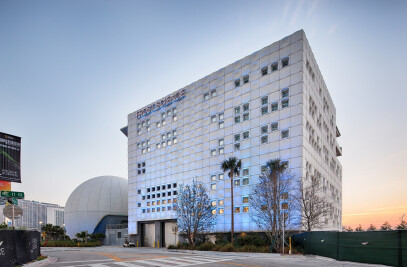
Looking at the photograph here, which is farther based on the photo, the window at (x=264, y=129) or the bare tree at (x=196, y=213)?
the window at (x=264, y=129)

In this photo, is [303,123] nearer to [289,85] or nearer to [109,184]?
[289,85]

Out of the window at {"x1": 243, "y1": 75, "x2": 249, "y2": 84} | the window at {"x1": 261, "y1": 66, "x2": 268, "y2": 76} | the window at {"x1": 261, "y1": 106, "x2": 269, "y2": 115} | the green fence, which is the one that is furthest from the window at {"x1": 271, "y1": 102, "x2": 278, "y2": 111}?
the green fence

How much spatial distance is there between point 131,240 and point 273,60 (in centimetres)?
4991

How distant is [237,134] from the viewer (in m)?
51.7

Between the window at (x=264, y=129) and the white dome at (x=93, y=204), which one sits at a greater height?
the window at (x=264, y=129)

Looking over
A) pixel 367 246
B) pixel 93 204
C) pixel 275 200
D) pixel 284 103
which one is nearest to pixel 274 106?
pixel 284 103

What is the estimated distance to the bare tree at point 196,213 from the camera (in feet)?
151

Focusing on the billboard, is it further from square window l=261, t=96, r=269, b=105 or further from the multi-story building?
square window l=261, t=96, r=269, b=105

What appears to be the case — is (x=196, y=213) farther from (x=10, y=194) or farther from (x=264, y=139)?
(x=10, y=194)

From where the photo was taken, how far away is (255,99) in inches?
1969

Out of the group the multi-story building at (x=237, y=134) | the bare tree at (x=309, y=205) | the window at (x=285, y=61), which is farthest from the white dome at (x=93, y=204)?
the window at (x=285, y=61)

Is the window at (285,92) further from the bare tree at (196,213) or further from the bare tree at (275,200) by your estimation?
the bare tree at (196,213)

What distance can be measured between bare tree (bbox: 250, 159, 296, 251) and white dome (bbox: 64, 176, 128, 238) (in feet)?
196

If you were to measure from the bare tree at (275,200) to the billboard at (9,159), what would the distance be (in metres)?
24.4
